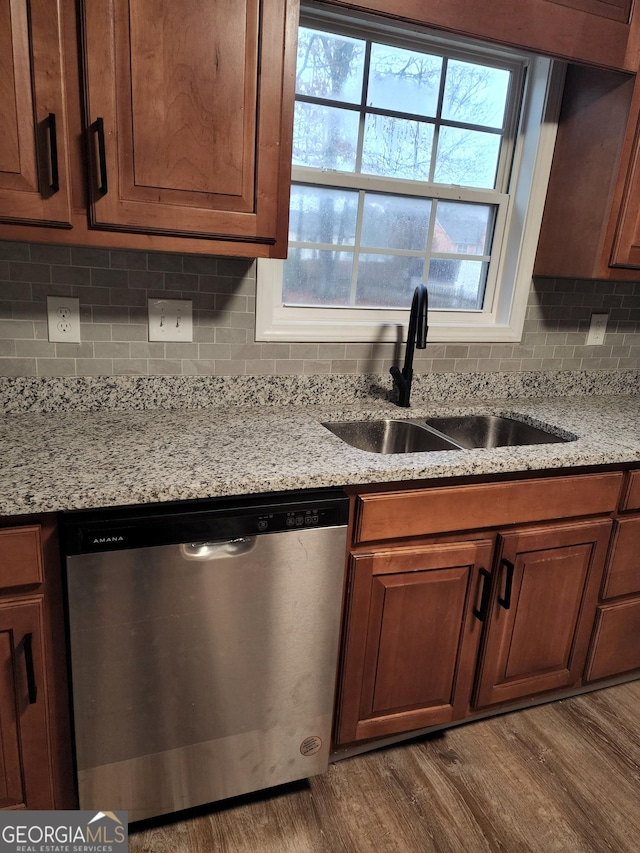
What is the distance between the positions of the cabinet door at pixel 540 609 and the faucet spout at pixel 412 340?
2.00ft

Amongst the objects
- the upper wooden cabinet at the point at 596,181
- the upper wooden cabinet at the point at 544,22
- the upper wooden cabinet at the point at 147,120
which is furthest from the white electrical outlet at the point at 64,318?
the upper wooden cabinet at the point at 596,181

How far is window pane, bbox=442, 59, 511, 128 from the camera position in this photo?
206 cm

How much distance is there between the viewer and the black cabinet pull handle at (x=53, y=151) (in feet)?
4.12

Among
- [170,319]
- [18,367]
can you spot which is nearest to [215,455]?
[170,319]

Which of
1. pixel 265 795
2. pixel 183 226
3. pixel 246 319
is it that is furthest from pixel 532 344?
pixel 265 795

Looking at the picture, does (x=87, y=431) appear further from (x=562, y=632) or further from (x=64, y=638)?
(x=562, y=632)

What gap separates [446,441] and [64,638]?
46.1 inches

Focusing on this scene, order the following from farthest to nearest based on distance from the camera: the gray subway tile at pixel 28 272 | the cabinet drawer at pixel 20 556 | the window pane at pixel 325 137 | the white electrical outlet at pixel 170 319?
the window pane at pixel 325 137 → the white electrical outlet at pixel 170 319 → the gray subway tile at pixel 28 272 → the cabinet drawer at pixel 20 556

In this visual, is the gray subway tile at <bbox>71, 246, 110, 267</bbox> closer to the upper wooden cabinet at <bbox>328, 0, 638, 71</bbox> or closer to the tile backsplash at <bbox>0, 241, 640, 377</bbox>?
the tile backsplash at <bbox>0, 241, 640, 377</bbox>

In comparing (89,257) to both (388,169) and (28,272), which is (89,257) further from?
(388,169)

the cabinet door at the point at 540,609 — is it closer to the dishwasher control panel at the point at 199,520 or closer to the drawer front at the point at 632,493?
the drawer front at the point at 632,493

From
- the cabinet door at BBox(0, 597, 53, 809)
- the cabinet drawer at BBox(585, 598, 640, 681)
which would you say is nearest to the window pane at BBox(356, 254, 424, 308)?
the cabinet drawer at BBox(585, 598, 640, 681)

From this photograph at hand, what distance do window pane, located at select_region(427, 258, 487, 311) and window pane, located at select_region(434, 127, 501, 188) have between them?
0.96 ft

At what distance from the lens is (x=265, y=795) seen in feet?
5.38
